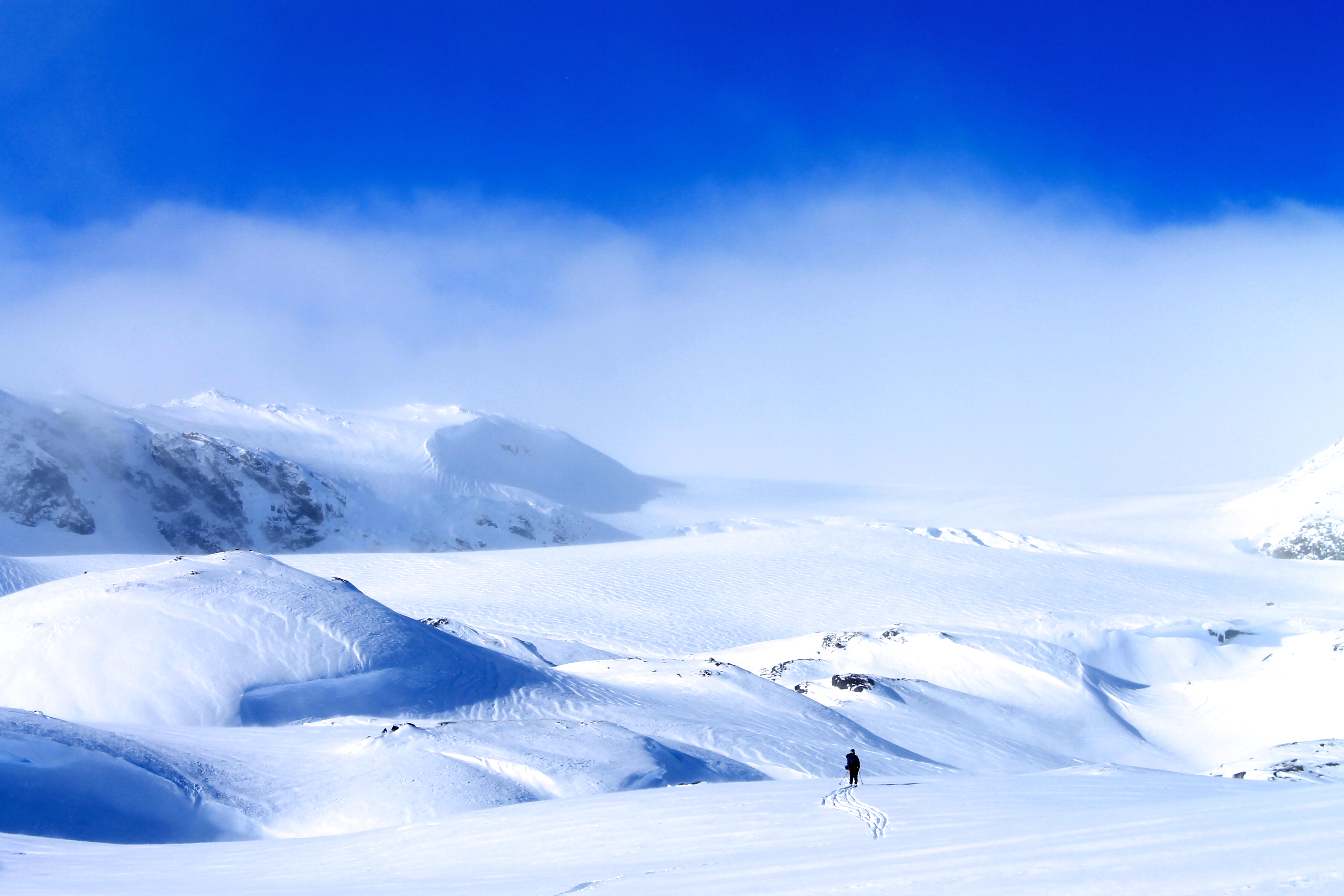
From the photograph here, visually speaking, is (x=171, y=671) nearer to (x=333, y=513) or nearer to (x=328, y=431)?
(x=333, y=513)

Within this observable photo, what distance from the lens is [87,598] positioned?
60.7ft

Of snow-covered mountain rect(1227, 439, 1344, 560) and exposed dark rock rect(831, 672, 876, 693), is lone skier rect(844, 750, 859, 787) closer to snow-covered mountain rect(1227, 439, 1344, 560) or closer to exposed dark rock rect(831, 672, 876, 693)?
exposed dark rock rect(831, 672, 876, 693)

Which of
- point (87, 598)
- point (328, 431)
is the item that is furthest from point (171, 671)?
point (328, 431)

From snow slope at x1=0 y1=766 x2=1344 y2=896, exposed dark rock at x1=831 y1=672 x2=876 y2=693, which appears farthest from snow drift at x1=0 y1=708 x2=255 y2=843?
exposed dark rock at x1=831 y1=672 x2=876 y2=693

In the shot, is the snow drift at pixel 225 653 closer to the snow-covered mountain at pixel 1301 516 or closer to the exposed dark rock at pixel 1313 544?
the exposed dark rock at pixel 1313 544

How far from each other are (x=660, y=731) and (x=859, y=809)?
8277 mm

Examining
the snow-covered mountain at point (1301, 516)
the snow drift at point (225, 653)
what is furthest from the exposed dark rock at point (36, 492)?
the snow-covered mountain at point (1301, 516)

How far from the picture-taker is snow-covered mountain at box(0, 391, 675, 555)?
250ft

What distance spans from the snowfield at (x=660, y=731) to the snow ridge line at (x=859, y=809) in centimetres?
7

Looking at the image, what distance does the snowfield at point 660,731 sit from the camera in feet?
22.8

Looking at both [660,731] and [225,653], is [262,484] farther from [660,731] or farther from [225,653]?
[660,731]

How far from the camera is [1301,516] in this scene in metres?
59.9

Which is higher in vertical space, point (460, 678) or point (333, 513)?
point (333, 513)

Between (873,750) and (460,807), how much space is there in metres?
9.53
